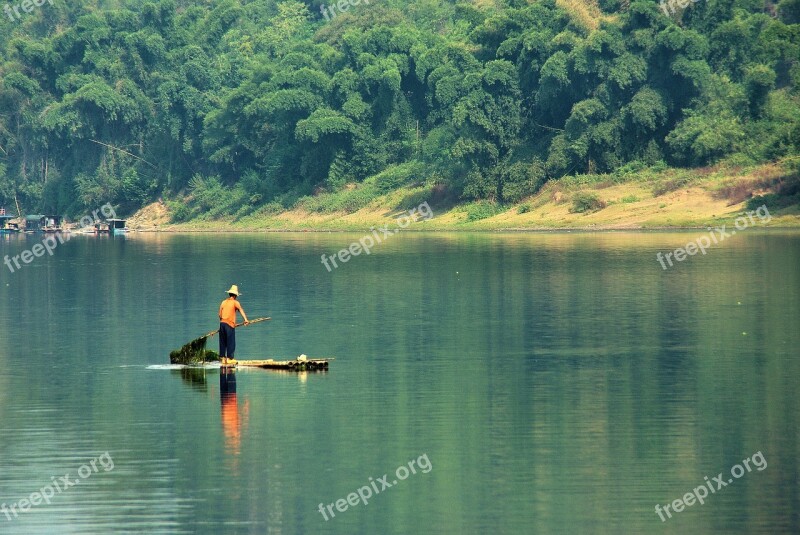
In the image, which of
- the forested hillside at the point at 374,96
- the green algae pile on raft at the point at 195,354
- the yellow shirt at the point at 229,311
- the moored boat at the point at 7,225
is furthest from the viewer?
the moored boat at the point at 7,225

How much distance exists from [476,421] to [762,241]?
51507mm

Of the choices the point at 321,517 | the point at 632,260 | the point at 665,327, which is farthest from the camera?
the point at 632,260

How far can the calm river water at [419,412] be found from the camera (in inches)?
743

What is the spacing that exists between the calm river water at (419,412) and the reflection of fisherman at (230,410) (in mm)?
77

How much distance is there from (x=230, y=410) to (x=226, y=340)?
4931mm

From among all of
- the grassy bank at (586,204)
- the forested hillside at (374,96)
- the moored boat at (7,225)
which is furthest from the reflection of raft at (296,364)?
the moored boat at (7,225)

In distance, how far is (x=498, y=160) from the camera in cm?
10494

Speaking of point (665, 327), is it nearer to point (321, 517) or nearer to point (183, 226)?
point (321, 517)

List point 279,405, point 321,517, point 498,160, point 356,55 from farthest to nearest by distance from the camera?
point 356,55, point 498,160, point 279,405, point 321,517

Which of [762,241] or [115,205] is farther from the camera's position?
[115,205]

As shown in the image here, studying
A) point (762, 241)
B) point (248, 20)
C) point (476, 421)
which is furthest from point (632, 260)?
point (248, 20)

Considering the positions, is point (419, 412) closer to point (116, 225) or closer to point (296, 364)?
point (296, 364)

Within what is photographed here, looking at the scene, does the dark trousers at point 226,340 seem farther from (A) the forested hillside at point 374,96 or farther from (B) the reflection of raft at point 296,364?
(A) the forested hillside at point 374,96

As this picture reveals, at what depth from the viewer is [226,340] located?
30.7 metres
